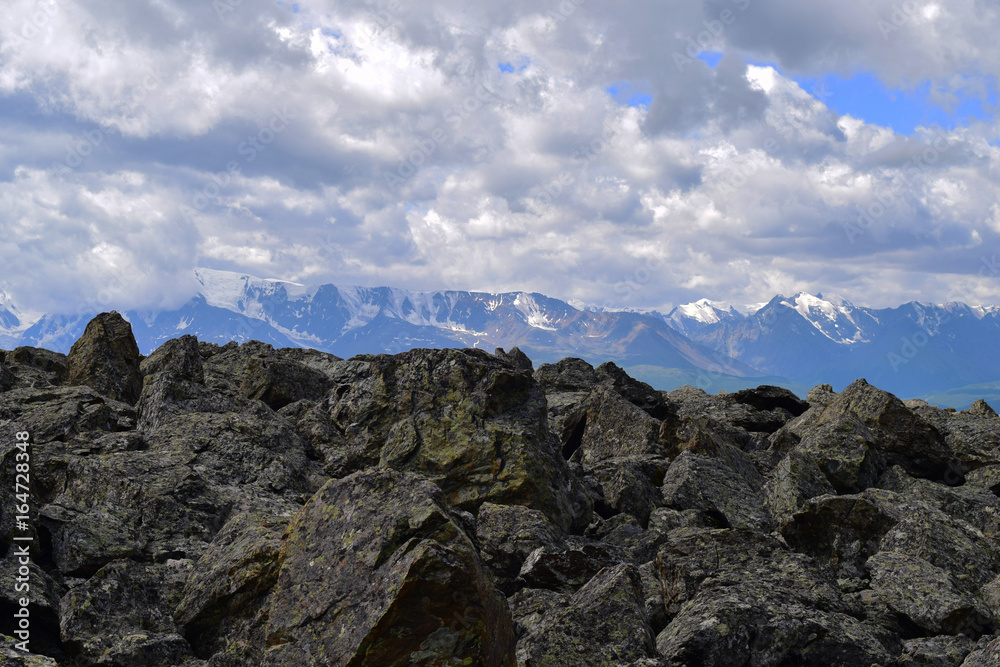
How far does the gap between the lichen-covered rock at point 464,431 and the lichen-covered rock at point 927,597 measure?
815cm

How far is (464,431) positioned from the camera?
71.2 ft

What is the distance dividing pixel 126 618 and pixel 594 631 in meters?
9.03

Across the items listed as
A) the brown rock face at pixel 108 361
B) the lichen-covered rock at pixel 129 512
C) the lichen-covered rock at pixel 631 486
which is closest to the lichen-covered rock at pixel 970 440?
the lichen-covered rock at pixel 631 486

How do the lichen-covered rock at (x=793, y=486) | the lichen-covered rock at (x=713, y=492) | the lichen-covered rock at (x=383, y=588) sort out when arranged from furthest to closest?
the lichen-covered rock at (x=713, y=492), the lichen-covered rock at (x=793, y=486), the lichen-covered rock at (x=383, y=588)

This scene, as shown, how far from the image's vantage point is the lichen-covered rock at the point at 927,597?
14.6 meters

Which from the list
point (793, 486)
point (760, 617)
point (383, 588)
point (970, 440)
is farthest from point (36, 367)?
point (970, 440)

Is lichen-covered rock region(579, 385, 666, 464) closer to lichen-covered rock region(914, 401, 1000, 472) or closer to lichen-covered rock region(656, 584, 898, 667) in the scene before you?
lichen-covered rock region(914, 401, 1000, 472)

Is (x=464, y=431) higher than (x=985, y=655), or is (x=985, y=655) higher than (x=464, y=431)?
(x=464, y=431)

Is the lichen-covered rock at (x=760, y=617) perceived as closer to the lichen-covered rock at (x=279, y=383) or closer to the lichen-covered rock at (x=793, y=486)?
the lichen-covered rock at (x=793, y=486)

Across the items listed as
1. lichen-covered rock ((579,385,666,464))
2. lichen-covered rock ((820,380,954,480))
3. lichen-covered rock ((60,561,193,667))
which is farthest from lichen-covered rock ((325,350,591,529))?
lichen-covered rock ((820,380,954,480))

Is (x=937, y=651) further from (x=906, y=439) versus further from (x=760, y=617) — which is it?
(x=906, y=439)

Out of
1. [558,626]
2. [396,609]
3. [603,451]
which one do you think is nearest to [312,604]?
[396,609]


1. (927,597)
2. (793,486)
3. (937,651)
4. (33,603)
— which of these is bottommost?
(937,651)

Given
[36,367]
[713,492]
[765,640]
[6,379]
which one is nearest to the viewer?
[765,640]
